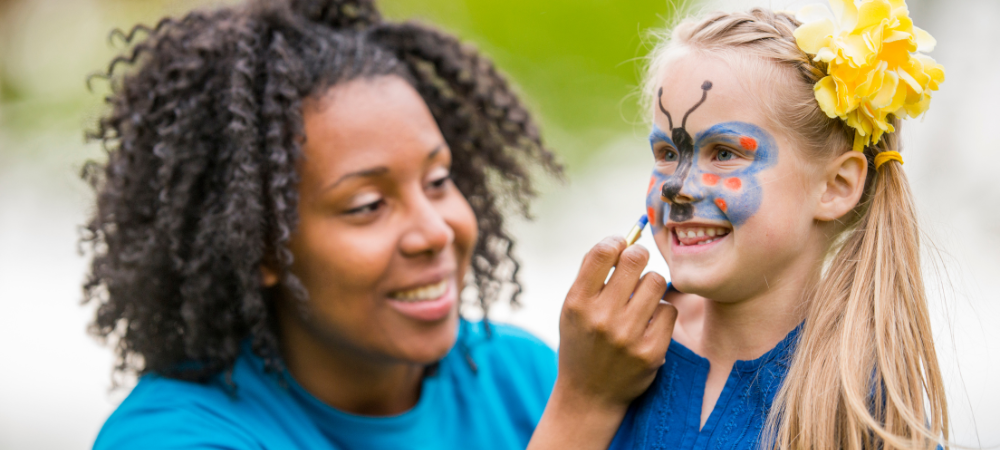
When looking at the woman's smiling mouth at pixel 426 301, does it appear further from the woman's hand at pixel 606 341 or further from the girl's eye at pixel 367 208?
the woman's hand at pixel 606 341

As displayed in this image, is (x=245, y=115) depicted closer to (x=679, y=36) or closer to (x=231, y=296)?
(x=231, y=296)

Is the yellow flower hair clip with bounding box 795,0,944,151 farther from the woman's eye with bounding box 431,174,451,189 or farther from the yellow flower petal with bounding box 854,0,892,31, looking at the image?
the woman's eye with bounding box 431,174,451,189

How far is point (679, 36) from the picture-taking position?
55.3 inches

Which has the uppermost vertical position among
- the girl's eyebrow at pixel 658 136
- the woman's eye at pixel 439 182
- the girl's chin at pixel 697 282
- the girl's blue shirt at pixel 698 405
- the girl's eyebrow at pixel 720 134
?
the woman's eye at pixel 439 182

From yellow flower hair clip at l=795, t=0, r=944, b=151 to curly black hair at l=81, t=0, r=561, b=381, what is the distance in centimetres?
106

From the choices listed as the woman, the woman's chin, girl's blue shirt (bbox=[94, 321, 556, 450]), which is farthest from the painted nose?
girl's blue shirt (bbox=[94, 321, 556, 450])

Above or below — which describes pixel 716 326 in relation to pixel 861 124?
below

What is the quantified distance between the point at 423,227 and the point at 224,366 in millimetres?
624

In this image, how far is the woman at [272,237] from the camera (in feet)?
5.52

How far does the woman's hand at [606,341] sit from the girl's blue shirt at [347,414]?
630mm

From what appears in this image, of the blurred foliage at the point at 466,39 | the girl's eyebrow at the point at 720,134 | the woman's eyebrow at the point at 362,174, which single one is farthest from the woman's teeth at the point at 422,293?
the blurred foliage at the point at 466,39

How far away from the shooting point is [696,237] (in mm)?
1300

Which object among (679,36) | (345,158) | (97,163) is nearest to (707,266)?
(679,36)

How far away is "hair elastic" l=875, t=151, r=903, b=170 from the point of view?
1.28 m
